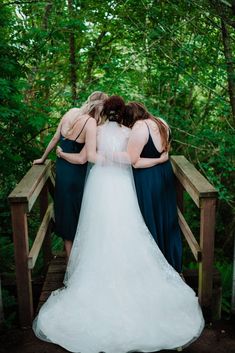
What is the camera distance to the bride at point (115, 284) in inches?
114

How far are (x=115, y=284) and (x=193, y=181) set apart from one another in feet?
3.39

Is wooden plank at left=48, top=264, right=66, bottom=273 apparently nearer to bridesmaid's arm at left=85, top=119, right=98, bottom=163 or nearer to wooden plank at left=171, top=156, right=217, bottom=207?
bridesmaid's arm at left=85, top=119, right=98, bottom=163

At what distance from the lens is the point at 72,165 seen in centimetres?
394

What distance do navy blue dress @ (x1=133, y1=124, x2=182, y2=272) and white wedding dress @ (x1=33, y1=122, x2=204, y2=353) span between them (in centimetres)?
19

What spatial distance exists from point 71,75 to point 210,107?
245 cm

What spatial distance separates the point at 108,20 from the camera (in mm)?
6273

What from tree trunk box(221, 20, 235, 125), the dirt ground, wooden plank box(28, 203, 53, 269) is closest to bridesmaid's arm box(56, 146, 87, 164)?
wooden plank box(28, 203, 53, 269)

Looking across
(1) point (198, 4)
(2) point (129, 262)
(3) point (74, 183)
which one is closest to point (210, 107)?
(1) point (198, 4)

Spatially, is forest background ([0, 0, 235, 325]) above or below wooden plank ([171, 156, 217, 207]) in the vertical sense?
above

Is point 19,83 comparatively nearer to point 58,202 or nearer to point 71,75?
point 58,202

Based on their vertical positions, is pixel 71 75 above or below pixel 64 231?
above

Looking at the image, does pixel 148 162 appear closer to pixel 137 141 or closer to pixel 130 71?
pixel 137 141

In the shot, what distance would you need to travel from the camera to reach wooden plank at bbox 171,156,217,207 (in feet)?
10.2

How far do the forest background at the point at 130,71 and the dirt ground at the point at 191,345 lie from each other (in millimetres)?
367
